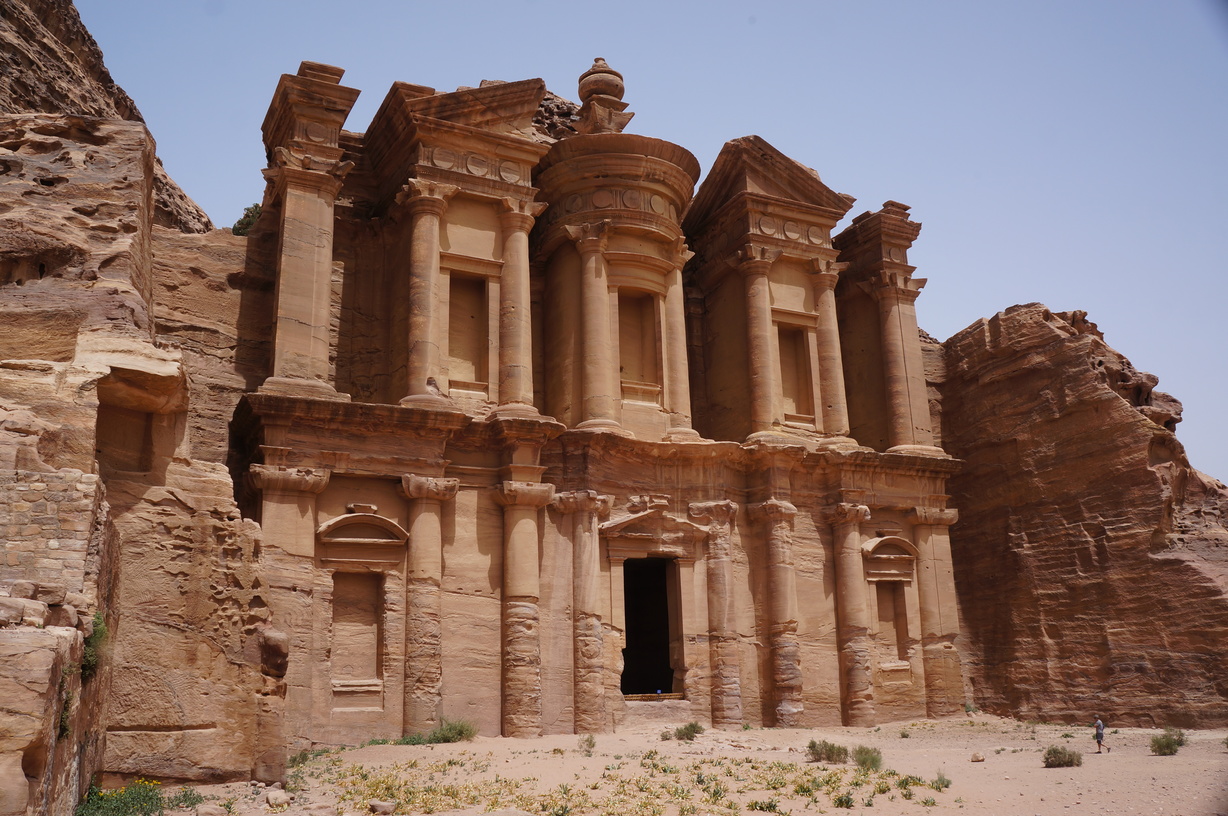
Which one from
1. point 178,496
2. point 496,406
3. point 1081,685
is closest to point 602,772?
point 178,496

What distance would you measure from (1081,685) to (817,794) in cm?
1131

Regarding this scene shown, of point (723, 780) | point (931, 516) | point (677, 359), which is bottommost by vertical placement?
point (723, 780)

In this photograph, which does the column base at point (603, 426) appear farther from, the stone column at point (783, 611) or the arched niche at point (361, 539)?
the arched niche at point (361, 539)

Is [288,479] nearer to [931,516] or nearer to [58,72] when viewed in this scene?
[58,72]

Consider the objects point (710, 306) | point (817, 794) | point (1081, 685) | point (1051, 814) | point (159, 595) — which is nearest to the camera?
point (159, 595)

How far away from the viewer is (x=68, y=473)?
7906 millimetres

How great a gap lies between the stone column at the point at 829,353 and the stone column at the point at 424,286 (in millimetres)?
8466

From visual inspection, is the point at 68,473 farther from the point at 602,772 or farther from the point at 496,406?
the point at 496,406

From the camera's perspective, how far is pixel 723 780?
12.9 metres

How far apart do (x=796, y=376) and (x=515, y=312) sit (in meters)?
7.04

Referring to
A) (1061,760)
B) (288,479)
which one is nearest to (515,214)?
(288,479)

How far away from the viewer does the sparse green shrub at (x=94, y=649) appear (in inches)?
307

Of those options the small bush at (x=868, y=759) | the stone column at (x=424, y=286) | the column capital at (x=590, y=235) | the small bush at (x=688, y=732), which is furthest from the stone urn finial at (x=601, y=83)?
the small bush at (x=868, y=759)

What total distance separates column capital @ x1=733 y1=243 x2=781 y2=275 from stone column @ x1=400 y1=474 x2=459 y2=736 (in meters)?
8.33
